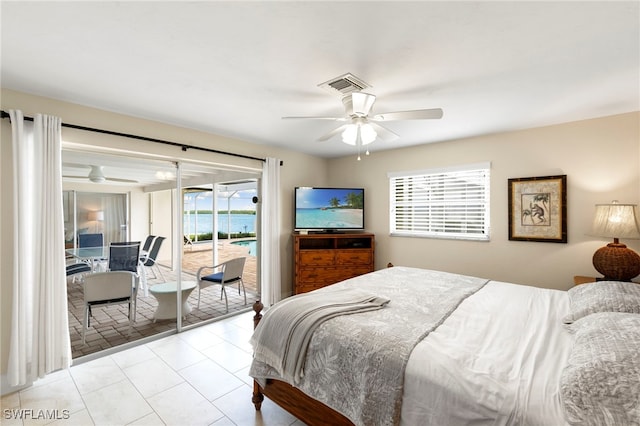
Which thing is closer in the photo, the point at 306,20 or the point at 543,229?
the point at 306,20

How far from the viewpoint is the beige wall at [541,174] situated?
2.83 m

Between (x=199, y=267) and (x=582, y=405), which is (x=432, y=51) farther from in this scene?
(x=199, y=267)

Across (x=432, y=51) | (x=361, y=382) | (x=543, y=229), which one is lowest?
(x=361, y=382)

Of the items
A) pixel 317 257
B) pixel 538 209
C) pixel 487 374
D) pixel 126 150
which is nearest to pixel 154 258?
pixel 126 150

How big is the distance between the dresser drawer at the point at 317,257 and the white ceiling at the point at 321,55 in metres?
2.15

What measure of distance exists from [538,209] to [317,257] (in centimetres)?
286

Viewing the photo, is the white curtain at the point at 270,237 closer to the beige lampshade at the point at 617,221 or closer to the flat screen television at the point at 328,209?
the flat screen television at the point at 328,209

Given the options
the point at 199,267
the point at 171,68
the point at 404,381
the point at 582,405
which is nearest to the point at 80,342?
the point at 199,267

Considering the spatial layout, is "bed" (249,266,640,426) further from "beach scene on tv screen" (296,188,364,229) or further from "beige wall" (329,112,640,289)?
"beach scene on tv screen" (296,188,364,229)

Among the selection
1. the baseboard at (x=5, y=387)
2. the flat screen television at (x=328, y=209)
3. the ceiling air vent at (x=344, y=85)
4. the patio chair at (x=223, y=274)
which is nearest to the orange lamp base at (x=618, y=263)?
the ceiling air vent at (x=344, y=85)

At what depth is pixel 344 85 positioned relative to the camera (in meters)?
2.20

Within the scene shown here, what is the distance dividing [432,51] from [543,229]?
262 cm

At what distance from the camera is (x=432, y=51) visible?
1772mm

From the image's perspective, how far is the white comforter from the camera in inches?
43.1
